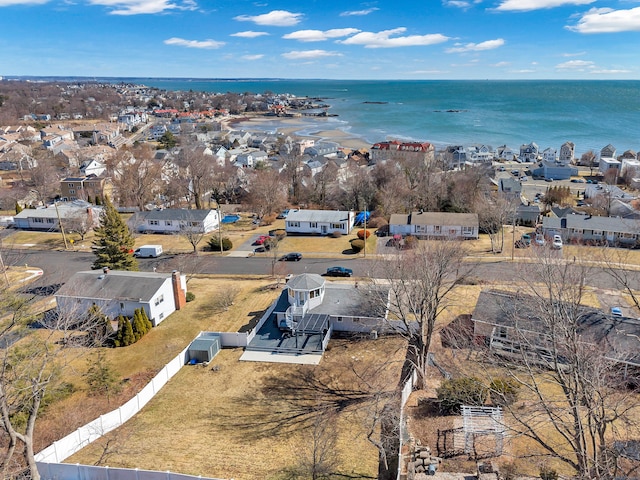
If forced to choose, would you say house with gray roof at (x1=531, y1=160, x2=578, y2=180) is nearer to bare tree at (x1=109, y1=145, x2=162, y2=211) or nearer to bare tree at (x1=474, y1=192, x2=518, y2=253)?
bare tree at (x1=474, y1=192, x2=518, y2=253)

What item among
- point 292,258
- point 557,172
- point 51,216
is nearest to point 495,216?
point 292,258

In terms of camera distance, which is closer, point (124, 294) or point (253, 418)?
point (253, 418)

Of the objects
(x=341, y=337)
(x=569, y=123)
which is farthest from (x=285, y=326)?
(x=569, y=123)

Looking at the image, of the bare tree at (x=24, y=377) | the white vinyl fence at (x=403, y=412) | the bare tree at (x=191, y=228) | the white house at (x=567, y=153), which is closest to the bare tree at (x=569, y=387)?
the white vinyl fence at (x=403, y=412)

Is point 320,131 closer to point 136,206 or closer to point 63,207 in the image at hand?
point 136,206

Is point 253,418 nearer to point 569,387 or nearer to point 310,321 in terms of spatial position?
point 310,321

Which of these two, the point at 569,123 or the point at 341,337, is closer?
the point at 341,337
